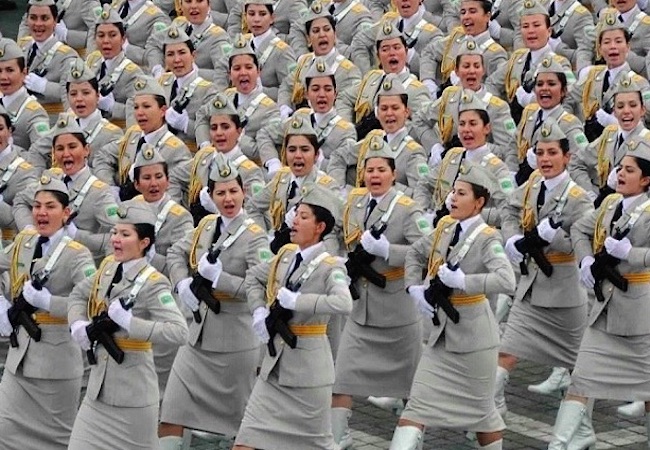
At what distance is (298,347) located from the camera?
13.7 metres

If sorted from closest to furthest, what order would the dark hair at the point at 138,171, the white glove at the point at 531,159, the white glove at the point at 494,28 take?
1. the dark hair at the point at 138,171
2. the white glove at the point at 531,159
3. the white glove at the point at 494,28

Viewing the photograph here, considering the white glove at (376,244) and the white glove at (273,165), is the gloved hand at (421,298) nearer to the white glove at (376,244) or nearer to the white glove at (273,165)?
the white glove at (376,244)

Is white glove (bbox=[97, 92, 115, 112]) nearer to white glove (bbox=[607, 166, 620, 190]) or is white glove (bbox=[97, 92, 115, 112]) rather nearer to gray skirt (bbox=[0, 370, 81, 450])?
white glove (bbox=[607, 166, 620, 190])

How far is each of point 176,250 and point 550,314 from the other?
2592 mm

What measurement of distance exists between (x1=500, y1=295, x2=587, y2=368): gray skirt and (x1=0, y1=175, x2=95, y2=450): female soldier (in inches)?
122

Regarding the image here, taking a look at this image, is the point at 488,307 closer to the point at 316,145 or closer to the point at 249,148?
the point at 316,145

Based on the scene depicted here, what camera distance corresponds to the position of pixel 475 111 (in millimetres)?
16094

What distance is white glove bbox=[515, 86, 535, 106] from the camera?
18.2 m

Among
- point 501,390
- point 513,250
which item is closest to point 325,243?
point 513,250

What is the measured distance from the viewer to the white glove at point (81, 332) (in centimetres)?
1320

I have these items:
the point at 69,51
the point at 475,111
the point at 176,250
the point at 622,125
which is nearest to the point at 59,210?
the point at 176,250

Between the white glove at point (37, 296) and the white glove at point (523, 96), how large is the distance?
5543 millimetres

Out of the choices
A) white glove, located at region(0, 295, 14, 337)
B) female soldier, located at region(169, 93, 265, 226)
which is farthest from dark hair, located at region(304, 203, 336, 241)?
female soldier, located at region(169, 93, 265, 226)

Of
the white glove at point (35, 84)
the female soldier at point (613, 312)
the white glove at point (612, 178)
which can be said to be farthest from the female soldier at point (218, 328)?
the white glove at point (35, 84)
